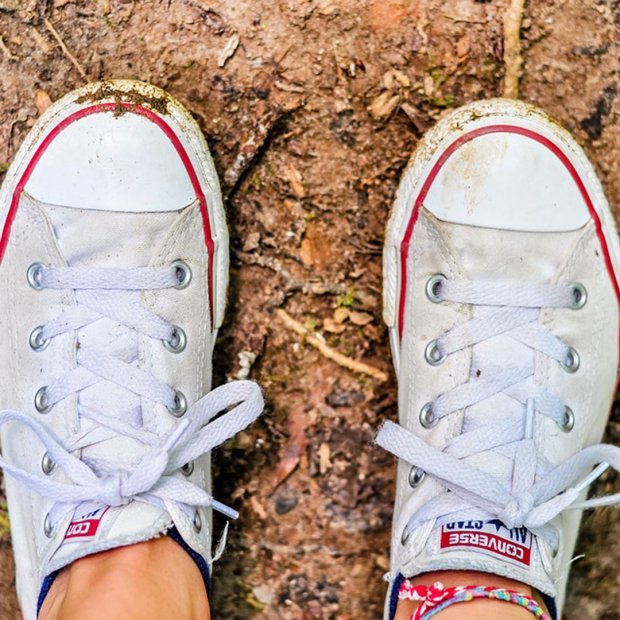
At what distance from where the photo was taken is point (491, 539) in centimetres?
151

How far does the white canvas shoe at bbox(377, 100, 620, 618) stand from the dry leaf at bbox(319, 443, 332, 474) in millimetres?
181

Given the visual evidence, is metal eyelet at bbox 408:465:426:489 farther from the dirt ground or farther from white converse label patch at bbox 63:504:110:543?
white converse label patch at bbox 63:504:110:543

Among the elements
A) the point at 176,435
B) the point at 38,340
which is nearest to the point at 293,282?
the point at 176,435

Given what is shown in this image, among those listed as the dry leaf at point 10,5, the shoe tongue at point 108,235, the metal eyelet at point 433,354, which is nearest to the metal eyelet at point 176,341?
the shoe tongue at point 108,235

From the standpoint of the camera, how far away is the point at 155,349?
1.65 m

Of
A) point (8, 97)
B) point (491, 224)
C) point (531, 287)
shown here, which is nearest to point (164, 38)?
point (8, 97)

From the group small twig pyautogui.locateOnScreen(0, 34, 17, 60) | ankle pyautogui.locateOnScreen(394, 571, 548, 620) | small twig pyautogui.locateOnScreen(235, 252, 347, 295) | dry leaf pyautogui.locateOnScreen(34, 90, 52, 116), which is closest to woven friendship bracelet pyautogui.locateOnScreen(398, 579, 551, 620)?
ankle pyautogui.locateOnScreen(394, 571, 548, 620)

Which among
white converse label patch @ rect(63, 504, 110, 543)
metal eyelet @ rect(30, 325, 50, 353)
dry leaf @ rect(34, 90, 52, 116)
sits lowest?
white converse label patch @ rect(63, 504, 110, 543)

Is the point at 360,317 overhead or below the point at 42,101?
below

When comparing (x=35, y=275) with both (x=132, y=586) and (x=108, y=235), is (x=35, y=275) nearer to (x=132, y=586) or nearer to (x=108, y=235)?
(x=108, y=235)

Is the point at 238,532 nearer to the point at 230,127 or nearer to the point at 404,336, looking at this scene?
the point at 404,336

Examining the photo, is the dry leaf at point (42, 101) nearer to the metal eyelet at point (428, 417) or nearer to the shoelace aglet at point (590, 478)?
the metal eyelet at point (428, 417)

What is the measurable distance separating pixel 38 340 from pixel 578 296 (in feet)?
3.64

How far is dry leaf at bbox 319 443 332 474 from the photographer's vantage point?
1.81m
